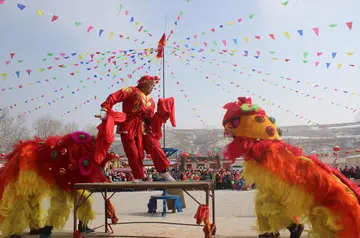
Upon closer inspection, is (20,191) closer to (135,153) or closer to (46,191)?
(46,191)

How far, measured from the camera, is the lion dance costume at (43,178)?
5137 millimetres

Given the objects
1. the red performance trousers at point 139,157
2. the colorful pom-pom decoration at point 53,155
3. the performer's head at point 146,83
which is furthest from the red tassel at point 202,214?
the colorful pom-pom decoration at point 53,155

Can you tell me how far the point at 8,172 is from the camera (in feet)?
17.4

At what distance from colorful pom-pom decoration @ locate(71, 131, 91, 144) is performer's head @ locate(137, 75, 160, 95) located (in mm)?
1092

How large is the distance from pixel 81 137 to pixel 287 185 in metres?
3.02

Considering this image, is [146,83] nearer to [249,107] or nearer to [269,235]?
[249,107]

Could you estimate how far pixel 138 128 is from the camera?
17.3 feet

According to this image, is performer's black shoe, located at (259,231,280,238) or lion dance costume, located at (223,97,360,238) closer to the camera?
lion dance costume, located at (223,97,360,238)

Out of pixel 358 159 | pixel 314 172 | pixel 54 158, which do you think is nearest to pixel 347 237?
pixel 314 172

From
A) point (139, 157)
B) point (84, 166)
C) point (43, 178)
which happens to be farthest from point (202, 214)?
point (43, 178)

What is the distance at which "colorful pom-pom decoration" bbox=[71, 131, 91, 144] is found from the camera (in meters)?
5.44

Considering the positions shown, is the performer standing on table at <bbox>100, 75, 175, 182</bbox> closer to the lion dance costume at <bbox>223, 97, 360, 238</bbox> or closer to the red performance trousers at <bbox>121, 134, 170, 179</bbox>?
the red performance trousers at <bbox>121, 134, 170, 179</bbox>

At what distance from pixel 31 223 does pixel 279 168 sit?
A: 140 inches

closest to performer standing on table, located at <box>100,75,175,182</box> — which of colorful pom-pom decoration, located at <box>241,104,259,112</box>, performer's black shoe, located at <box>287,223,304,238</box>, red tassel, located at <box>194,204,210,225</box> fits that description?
red tassel, located at <box>194,204,210,225</box>
